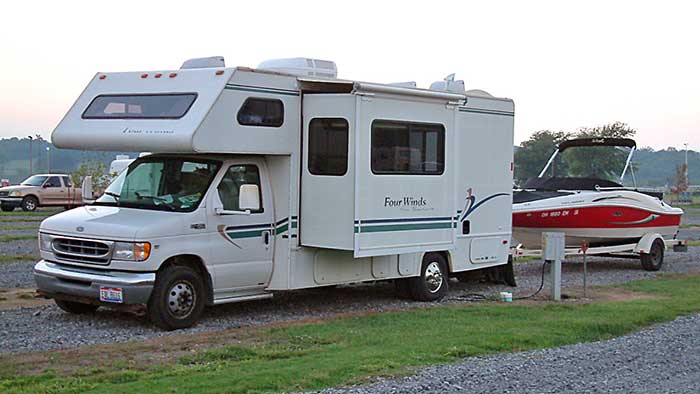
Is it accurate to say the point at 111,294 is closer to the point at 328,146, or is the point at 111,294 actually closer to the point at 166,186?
the point at 166,186

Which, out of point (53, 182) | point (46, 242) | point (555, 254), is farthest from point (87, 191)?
point (53, 182)

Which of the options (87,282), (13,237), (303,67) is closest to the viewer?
(87,282)

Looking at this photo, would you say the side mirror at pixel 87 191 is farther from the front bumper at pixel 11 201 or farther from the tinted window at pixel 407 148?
the front bumper at pixel 11 201

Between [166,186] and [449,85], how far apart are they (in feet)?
15.9

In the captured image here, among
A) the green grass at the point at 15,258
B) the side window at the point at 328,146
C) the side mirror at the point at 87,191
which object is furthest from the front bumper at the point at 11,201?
the side window at the point at 328,146

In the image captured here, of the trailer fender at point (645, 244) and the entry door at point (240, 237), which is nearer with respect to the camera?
the entry door at point (240, 237)

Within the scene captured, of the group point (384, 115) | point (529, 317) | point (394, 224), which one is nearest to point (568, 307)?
point (529, 317)

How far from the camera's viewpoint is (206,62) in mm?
12219

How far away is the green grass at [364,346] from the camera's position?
8.04 meters

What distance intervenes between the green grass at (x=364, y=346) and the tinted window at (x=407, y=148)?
1964mm

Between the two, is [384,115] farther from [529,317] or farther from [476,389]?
[476,389]

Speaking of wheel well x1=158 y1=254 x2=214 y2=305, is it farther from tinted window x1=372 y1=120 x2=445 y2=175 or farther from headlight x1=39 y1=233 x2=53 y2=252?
tinted window x1=372 y1=120 x2=445 y2=175

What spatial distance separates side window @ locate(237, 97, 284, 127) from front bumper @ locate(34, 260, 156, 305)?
221 cm

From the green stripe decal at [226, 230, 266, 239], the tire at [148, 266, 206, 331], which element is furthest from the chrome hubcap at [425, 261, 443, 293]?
the tire at [148, 266, 206, 331]
